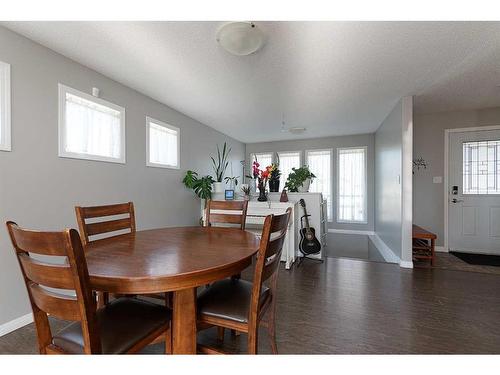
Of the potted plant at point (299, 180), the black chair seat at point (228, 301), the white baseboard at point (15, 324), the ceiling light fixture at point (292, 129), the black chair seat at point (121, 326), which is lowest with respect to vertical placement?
the white baseboard at point (15, 324)

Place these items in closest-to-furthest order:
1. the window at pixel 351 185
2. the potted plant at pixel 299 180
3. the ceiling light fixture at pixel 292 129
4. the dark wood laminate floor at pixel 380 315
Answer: the dark wood laminate floor at pixel 380 315, the potted plant at pixel 299 180, the ceiling light fixture at pixel 292 129, the window at pixel 351 185

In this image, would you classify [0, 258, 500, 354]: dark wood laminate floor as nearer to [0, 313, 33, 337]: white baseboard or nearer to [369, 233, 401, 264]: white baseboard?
[0, 313, 33, 337]: white baseboard

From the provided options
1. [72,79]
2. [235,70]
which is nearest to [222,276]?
[235,70]

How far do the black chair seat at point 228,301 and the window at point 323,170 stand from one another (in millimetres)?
5058

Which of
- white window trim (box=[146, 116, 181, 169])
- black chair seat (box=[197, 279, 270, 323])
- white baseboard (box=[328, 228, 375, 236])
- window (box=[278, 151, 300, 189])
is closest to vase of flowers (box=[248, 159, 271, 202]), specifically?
white window trim (box=[146, 116, 181, 169])

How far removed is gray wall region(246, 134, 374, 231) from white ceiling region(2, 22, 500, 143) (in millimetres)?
1885

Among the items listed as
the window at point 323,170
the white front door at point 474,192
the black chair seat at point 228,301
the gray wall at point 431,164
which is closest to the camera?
the black chair seat at point 228,301

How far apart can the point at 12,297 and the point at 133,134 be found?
6.70 feet

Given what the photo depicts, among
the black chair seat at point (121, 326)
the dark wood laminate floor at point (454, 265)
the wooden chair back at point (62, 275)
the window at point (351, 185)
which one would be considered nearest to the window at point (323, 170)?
the window at point (351, 185)

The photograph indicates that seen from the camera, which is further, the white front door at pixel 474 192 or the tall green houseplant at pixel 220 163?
the tall green houseplant at pixel 220 163

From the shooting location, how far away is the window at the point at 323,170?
20.2 ft

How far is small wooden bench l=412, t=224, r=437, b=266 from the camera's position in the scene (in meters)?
3.36

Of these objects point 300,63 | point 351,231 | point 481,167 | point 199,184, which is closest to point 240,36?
point 300,63

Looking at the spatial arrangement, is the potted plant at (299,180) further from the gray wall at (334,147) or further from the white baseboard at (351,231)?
the white baseboard at (351,231)
